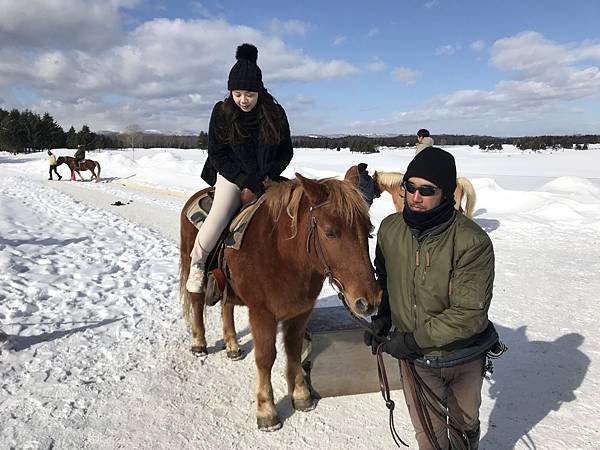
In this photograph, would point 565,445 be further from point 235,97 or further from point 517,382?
point 235,97

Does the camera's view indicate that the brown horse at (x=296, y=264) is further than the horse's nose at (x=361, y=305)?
Yes

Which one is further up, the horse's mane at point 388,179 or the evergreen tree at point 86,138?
the evergreen tree at point 86,138

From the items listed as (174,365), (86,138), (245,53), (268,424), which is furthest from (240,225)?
(86,138)

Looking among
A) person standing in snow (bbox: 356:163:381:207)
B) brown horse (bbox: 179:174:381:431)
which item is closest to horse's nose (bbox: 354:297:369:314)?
brown horse (bbox: 179:174:381:431)

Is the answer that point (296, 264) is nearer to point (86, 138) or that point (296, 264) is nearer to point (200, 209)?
point (200, 209)

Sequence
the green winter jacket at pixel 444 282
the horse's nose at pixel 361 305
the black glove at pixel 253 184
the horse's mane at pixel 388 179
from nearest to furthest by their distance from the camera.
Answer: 1. the green winter jacket at pixel 444 282
2. the horse's nose at pixel 361 305
3. the black glove at pixel 253 184
4. the horse's mane at pixel 388 179

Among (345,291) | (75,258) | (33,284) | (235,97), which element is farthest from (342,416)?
(75,258)

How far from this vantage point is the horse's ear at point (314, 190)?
2.58 metres

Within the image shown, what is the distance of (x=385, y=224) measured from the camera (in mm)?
2439

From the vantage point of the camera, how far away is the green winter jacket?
195 cm

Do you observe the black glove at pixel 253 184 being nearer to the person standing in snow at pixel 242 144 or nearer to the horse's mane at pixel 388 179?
the person standing in snow at pixel 242 144

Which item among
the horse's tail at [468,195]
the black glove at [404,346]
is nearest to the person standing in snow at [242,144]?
the black glove at [404,346]

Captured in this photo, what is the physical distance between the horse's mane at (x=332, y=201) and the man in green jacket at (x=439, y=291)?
0.25m

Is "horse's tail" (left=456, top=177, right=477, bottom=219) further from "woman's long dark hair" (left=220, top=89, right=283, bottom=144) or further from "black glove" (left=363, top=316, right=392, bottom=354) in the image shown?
"black glove" (left=363, top=316, right=392, bottom=354)
